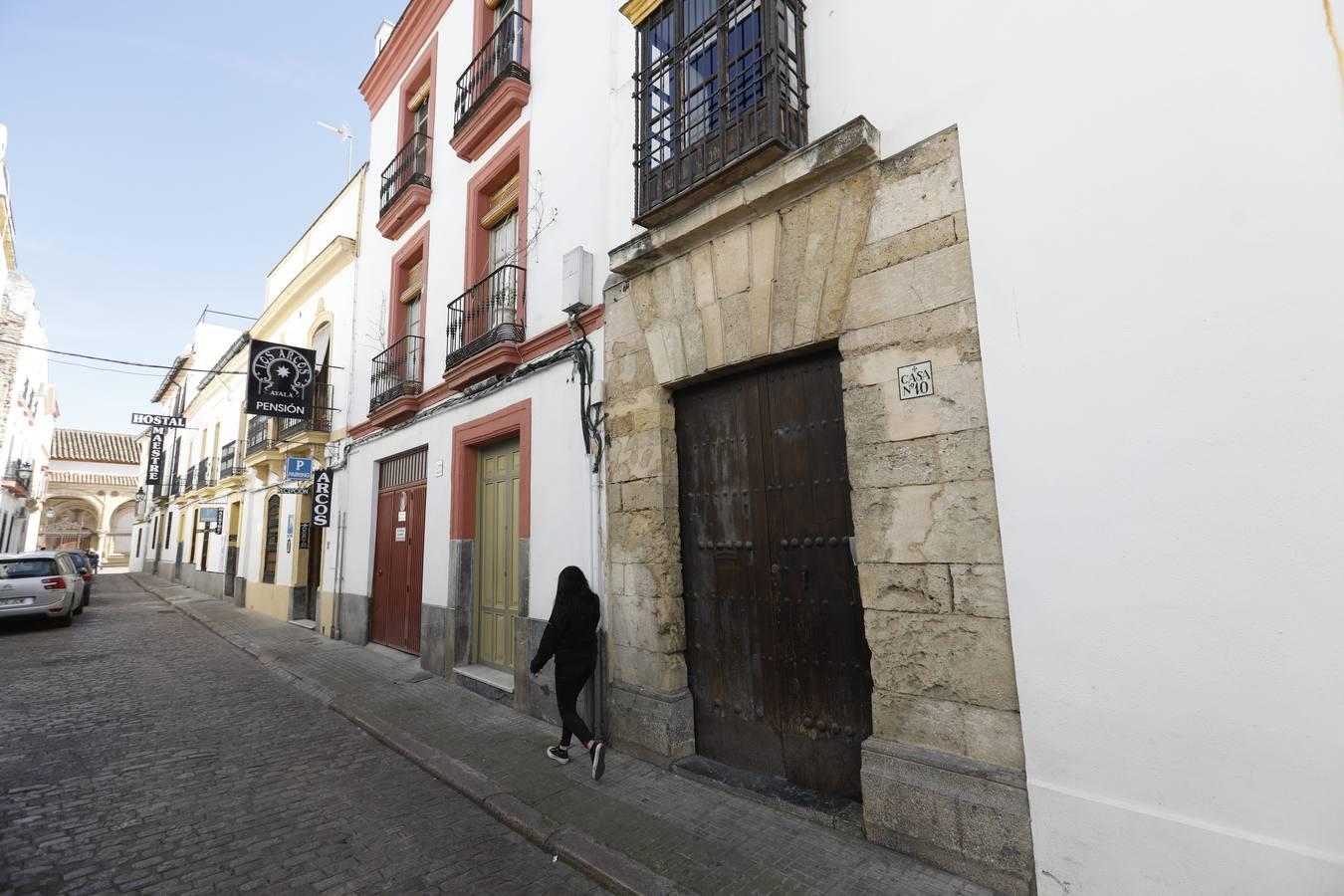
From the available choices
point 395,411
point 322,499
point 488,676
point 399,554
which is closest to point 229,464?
A: point 322,499

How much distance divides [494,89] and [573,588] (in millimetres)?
5763

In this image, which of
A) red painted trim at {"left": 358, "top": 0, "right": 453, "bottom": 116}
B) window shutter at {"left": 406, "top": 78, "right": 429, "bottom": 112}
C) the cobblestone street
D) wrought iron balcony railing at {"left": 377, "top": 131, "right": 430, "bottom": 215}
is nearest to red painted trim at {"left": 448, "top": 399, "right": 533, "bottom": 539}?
the cobblestone street

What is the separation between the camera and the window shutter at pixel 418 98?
9.59 meters

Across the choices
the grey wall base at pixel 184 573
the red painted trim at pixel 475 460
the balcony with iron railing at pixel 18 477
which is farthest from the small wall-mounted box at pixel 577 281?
the balcony with iron railing at pixel 18 477

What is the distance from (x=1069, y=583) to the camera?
2637mm

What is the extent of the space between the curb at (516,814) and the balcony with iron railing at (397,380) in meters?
3.74

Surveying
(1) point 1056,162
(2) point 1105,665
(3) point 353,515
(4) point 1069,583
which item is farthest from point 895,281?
(3) point 353,515

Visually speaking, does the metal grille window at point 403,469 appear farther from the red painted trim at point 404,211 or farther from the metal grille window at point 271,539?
the metal grille window at point 271,539

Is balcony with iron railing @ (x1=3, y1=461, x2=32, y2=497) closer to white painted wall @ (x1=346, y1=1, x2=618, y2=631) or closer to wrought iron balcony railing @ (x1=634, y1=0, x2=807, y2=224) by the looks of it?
white painted wall @ (x1=346, y1=1, x2=618, y2=631)

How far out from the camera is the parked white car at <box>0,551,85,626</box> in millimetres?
10859

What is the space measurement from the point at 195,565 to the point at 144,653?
1408cm

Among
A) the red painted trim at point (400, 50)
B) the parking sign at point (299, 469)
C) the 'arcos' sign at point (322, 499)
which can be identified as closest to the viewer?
the red painted trim at point (400, 50)

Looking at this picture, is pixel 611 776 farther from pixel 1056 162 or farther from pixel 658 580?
pixel 1056 162

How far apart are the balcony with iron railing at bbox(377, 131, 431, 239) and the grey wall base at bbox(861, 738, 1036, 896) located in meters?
9.01
